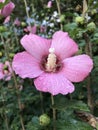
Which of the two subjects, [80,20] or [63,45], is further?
[80,20]

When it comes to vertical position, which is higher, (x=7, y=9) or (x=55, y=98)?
(x=7, y=9)

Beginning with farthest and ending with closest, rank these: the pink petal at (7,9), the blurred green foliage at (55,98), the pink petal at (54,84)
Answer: the pink petal at (7,9) → the blurred green foliage at (55,98) → the pink petal at (54,84)

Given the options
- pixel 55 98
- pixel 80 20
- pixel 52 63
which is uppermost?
pixel 80 20

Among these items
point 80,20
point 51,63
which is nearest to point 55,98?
point 51,63

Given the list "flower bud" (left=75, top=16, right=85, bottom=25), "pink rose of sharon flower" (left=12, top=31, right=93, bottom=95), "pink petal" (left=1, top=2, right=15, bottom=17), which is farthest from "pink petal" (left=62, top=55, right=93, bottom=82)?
"pink petal" (left=1, top=2, right=15, bottom=17)

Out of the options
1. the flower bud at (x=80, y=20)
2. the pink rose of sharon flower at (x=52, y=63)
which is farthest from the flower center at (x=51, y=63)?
the flower bud at (x=80, y=20)

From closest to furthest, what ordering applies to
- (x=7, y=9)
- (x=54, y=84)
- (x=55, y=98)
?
1. (x=54, y=84)
2. (x=55, y=98)
3. (x=7, y=9)

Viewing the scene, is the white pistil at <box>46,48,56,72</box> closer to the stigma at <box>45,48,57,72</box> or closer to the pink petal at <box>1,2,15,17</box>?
the stigma at <box>45,48,57,72</box>

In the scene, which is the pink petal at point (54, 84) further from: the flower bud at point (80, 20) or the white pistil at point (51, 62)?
the flower bud at point (80, 20)

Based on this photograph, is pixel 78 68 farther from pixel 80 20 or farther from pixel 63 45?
pixel 80 20
